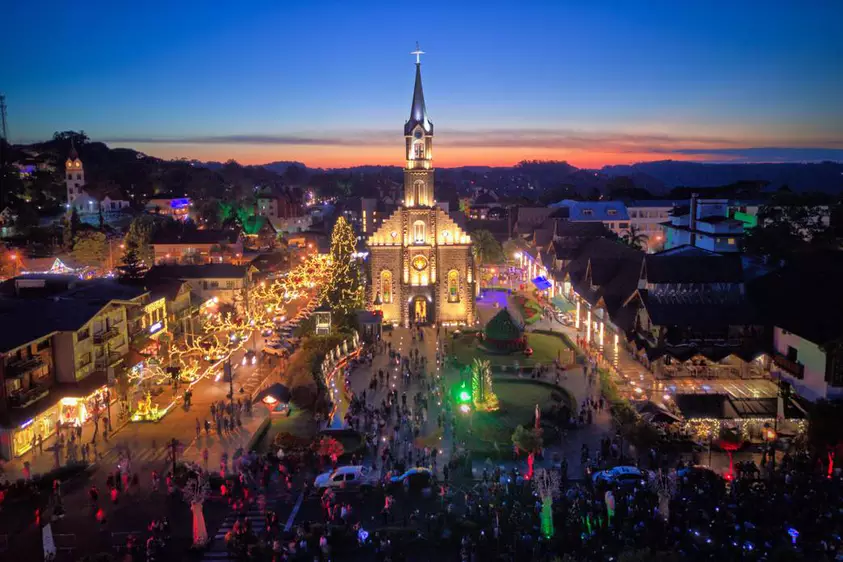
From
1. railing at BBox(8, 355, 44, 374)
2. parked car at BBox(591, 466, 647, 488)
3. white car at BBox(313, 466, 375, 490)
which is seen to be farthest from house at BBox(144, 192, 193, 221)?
parked car at BBox(591, 466, 647, 488)

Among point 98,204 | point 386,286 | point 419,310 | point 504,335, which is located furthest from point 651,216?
point 98,204

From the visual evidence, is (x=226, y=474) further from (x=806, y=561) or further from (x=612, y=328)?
(x=612, y=328)

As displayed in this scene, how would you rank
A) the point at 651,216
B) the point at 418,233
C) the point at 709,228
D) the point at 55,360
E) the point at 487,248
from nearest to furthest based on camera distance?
1. the point at 55,360
2. the point at 418,233
3. the point at 709,228
4. the point at 487,248
5. the point at 651,216

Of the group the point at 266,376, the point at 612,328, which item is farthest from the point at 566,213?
the point at 266,376

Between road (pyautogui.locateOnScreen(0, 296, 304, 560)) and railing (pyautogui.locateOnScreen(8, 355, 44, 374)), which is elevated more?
railing (pyautogui.locateOnScreen(8, 355, 44, 374))

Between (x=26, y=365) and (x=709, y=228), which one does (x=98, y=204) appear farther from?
(x=709, y=228)

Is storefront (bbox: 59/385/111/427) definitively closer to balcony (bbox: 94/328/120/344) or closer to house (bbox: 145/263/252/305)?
balcony (bbox: 94/328/120/344)

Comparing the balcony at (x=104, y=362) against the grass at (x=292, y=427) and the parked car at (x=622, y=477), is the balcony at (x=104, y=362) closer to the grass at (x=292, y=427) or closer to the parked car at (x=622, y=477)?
the grass at (x=292, y=427)
